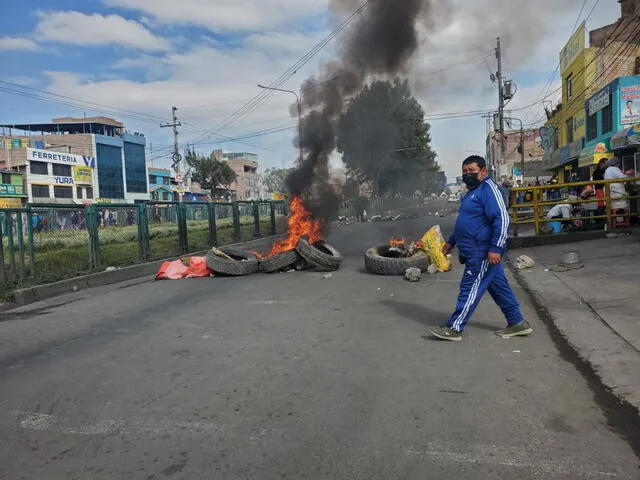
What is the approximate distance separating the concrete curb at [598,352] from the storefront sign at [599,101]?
2101 cm

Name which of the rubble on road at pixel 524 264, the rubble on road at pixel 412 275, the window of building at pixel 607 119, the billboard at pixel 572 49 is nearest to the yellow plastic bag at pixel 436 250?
the rubble on road at pixel 412 275

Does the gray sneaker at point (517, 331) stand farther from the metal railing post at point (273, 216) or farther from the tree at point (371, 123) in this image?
the metal railing post at point (273, 216)

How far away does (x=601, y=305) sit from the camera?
5.86m

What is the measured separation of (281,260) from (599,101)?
73.0ft

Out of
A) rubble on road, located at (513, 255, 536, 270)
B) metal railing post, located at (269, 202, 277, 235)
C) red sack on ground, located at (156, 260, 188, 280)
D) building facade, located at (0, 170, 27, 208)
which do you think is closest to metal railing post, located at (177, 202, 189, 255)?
red sack on ground, located at (156, 260, 188, 280)

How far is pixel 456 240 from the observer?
16.8ft

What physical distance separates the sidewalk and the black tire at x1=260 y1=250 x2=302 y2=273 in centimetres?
453

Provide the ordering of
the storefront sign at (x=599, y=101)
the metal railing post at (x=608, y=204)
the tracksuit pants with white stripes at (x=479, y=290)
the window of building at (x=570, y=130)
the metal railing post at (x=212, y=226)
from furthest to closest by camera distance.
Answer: the window of building at (x=570, y=130) < the storefront sign at (x=599, y=101) < the metal railing post at (x=212, y=226) < the metal railing post at (x=608, y=204) < the tracksuit pants with white stripes at (x=479, y=290)

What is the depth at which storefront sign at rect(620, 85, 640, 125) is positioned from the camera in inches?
885

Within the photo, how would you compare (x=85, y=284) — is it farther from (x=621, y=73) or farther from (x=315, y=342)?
(x=621, y=73)

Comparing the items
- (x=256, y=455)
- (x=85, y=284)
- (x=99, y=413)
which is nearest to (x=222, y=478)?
(x=256, y=455)

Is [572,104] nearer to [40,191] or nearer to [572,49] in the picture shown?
[572,49]

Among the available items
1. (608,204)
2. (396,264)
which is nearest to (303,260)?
(396,264)

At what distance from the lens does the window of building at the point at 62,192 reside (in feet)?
176
